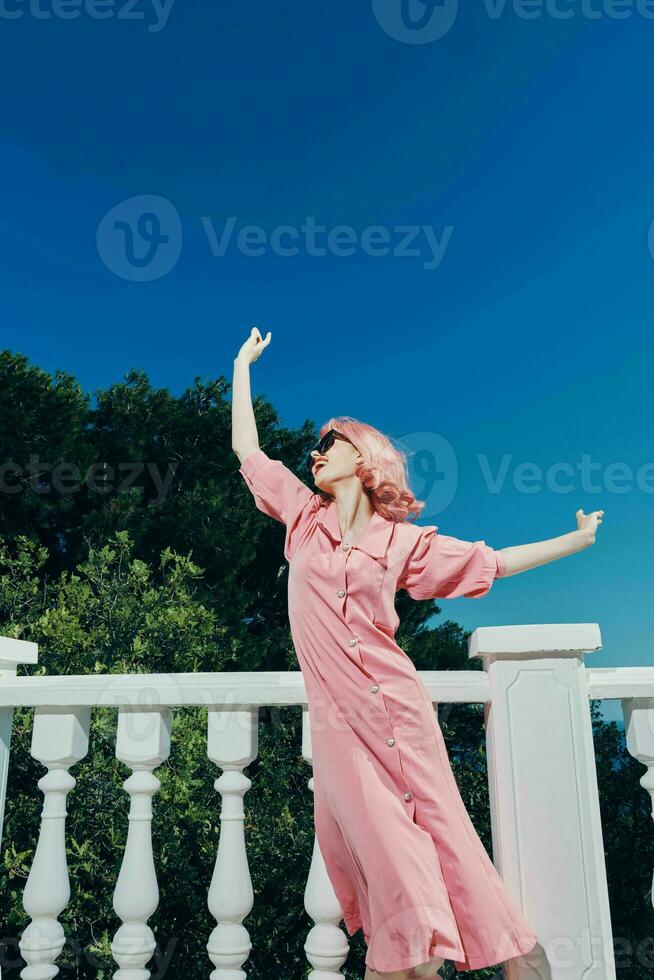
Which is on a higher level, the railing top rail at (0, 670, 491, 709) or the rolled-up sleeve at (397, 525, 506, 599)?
the rolled-up sleeve at (397, 525, 506, 599)

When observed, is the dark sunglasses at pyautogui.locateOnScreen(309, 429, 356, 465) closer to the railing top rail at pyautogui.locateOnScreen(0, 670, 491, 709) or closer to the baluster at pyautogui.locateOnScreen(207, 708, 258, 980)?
the railing top rail at pyautogui.locateOnScreen(0, 670, 491, 709)

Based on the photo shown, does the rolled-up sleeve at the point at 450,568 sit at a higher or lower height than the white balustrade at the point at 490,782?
higher

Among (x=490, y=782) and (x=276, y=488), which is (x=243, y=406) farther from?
(x=490, y=782)

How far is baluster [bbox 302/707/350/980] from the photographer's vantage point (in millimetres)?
1935

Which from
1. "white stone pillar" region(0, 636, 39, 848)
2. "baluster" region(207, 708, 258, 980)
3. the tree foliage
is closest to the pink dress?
"baluster" region(207, 708, 258, 980)

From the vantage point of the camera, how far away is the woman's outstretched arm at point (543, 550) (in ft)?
6.63

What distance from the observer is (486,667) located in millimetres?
2072

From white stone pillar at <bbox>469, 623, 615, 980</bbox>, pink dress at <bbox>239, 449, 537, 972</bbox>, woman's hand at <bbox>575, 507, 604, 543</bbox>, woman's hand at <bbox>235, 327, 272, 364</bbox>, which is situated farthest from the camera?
woman's hand at <bbox>235, 327, 272, 364</bbox>

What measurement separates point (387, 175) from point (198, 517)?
857 centimetres

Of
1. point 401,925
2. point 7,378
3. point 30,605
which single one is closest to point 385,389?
point 7,378

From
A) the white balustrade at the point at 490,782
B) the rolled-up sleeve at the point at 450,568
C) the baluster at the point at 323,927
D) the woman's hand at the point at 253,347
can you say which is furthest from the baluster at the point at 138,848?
the woman's hand at the point at 253,347

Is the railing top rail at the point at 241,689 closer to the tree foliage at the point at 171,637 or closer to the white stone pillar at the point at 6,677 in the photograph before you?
the white stone pillar at the point at 6,677

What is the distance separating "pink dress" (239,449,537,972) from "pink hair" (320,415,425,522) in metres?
0.11

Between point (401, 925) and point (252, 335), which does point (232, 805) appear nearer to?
point (401, 925)
